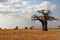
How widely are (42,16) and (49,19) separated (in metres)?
0.92

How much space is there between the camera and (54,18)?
80.0 ft

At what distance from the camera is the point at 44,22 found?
79.4 ft

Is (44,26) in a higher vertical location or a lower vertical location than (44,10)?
lower

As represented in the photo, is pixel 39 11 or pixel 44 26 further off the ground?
pixel 39 11

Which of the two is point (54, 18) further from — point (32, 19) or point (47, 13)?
point (32, 19)

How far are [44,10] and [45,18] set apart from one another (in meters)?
0.92

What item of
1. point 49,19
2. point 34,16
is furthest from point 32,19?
point 49,19

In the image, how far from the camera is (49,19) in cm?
2455

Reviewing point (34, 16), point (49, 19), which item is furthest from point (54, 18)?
point (34, 16)

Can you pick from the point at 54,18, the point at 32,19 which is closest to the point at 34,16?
the point at 32,19

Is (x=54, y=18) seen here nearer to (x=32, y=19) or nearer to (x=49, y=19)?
(x=49, y=19)

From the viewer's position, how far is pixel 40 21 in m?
24.4

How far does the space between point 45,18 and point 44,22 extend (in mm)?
472

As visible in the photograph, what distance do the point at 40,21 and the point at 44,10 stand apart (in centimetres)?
135
